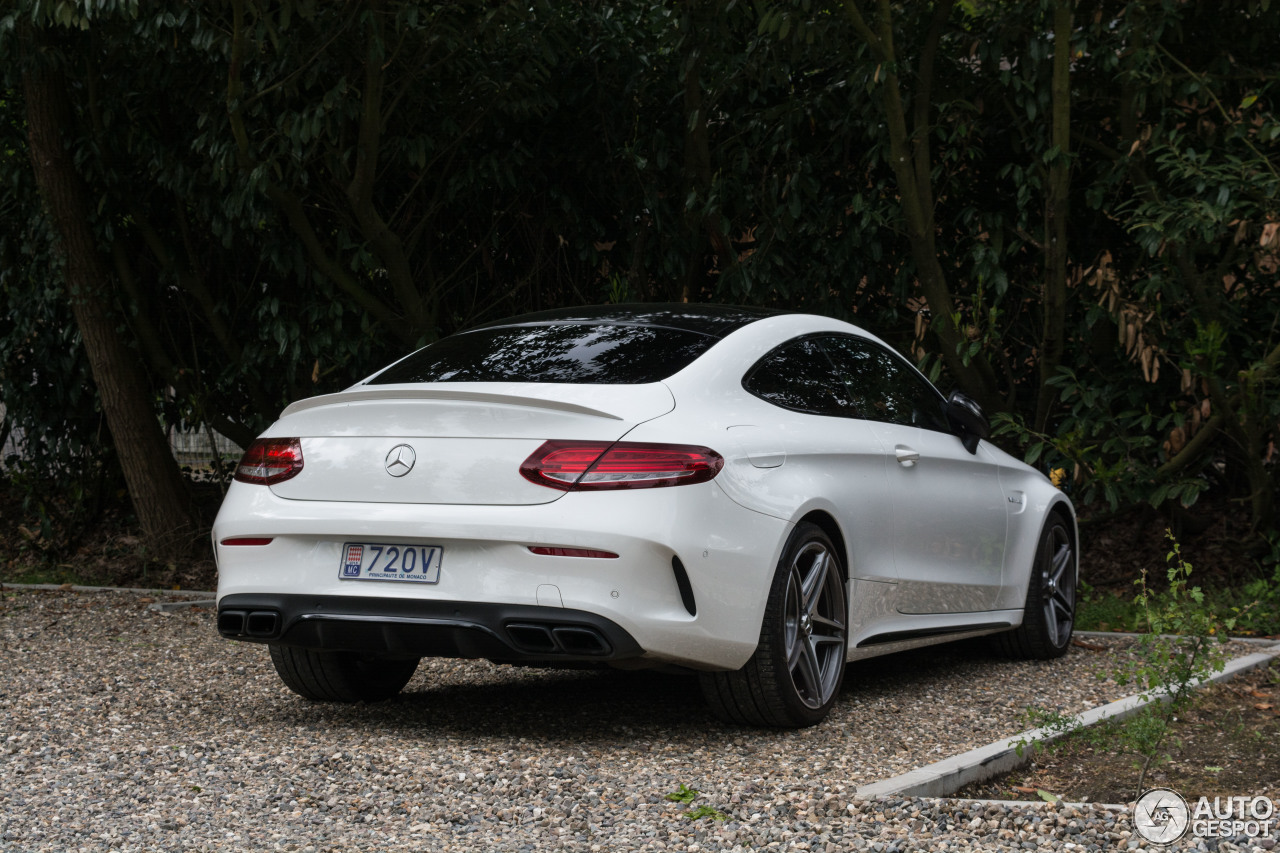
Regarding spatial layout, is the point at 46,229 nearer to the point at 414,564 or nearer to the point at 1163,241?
the point at 414,564

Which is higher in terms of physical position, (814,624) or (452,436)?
(452,436)

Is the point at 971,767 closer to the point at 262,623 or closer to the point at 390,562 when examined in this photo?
the point at 390,562

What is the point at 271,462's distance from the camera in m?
4.91

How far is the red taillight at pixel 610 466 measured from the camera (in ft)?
14.6

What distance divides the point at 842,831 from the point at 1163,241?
4.86 metres

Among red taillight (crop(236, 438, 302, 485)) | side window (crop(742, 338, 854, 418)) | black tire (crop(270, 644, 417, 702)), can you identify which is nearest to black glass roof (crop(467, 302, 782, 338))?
side window (crop(742, 338, 854, 418))

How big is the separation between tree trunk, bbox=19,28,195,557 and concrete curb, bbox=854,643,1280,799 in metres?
6.85

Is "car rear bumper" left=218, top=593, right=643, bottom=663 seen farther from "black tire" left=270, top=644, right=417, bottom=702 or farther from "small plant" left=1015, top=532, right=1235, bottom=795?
"small plant" left=1015, top=532, right=1235, bottom=795

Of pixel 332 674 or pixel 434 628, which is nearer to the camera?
pixel 434 628

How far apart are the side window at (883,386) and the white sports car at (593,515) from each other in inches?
3.0

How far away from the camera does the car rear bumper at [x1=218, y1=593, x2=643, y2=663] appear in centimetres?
443

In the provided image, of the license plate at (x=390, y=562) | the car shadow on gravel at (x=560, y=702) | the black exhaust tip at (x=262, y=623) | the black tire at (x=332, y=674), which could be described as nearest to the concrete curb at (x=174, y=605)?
the car shadow on gravel at (x=560, y=702)

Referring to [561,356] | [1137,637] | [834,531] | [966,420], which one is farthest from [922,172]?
[561,356]

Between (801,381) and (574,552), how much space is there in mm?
1401
